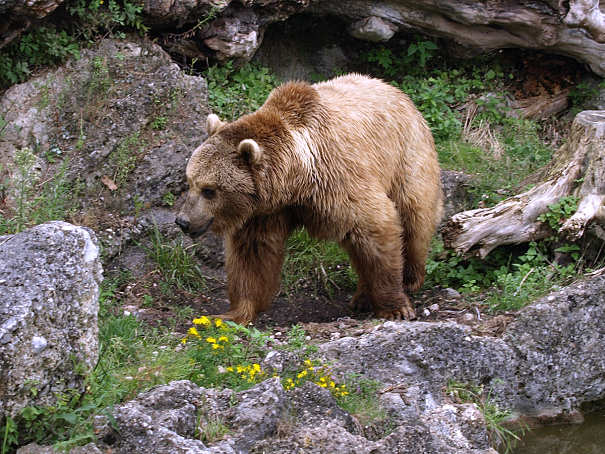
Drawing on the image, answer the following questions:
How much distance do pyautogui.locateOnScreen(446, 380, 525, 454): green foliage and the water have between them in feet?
0.28

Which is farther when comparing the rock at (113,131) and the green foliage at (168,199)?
the green foliage at (168,199)

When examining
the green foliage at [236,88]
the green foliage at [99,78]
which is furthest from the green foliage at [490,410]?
the green foliage at [99,78]

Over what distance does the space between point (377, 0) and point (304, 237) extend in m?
3.12

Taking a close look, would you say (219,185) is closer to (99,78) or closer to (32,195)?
(32,195)

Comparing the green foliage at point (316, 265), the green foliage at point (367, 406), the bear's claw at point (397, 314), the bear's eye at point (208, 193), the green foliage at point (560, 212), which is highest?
the bear's eye at point (208, 193)

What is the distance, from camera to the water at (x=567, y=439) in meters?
4.95

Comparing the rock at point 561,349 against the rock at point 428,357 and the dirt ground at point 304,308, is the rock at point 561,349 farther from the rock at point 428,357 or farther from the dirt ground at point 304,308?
the dirt ground at point 304,308

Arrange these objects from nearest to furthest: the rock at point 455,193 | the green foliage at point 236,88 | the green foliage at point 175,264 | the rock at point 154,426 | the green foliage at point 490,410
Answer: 1. the rock at point 154,426
2. the green foliage at point 490,410
3. the green foliage at point 175,264
4. the rock at point 455,193
5. the green foliage at point 236,88

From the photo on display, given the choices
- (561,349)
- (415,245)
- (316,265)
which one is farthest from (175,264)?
(561,349)

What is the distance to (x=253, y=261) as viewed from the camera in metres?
5.95

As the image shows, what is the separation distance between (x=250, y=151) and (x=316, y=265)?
6.60 feet

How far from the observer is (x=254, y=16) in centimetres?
819

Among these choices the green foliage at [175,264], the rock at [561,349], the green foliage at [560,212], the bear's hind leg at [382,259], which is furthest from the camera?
the green foliage at [175,264]

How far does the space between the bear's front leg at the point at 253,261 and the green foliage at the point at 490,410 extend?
1750mm
